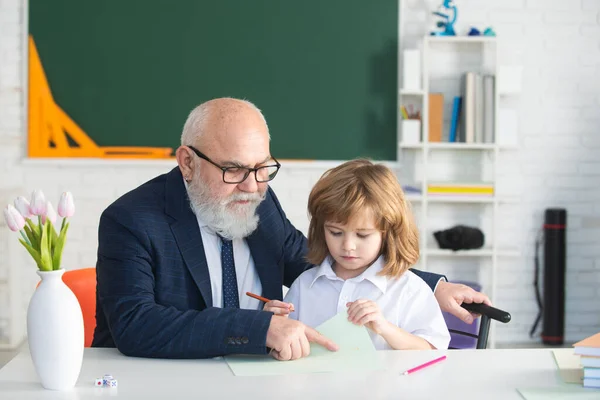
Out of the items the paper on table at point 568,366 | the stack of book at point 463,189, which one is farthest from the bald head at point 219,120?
the stack of book at point 463,189

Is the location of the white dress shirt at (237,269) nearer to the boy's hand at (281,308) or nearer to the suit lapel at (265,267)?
the suit lapel at (265,267)

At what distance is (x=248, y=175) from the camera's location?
2.20m

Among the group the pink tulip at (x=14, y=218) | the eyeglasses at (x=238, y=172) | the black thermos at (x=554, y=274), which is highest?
the eyeglasses at (x=238, y=172)

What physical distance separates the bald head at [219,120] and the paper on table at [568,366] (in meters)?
0.92

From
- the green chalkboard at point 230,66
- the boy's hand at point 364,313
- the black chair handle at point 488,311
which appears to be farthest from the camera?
the green chalkboard at point 230,66

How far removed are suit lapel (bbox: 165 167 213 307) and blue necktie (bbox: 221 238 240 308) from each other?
155mm

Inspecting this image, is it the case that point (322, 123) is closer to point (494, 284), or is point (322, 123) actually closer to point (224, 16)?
point (224, 16)

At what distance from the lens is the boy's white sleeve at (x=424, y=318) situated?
2061 mm

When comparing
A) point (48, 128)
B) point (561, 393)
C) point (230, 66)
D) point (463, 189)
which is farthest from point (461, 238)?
point (561, 393)

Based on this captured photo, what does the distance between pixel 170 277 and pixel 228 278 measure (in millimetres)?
257

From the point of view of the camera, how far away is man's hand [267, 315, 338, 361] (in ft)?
5.85

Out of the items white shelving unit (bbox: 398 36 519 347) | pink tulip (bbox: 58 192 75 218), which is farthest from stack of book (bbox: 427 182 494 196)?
pink tulip (bbox: 58 192 75 218)

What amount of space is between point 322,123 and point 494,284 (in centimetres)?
131

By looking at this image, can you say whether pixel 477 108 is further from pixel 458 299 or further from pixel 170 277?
pixel 170 277
